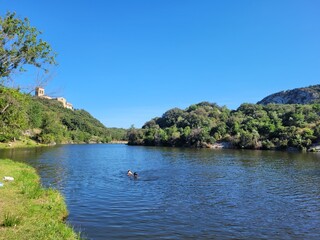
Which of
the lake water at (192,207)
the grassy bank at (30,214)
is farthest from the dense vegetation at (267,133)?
the grassy bank at (30,214)

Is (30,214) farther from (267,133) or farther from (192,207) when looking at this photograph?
(267,133)

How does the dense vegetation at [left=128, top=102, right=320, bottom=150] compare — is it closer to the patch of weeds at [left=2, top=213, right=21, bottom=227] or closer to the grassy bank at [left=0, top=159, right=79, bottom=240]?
the grassy bank at [left=0, top=159, right=79, bottom=240]

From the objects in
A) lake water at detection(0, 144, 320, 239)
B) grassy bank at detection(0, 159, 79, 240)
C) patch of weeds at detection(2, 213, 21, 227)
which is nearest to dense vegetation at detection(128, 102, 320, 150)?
lake water at detection(0, 144, 320, 239)

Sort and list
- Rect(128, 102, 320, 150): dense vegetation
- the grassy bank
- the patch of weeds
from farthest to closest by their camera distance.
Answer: Rect(128, 102, 320, 150): dense vegetation, the patch of weeds, the grassy bank

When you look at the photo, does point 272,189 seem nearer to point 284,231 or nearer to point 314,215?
point 314,215

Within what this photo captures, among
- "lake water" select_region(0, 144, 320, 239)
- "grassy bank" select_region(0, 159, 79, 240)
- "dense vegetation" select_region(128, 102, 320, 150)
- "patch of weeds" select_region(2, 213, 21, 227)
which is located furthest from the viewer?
"dense vegetation" select_region(128, 102, 320, 150)

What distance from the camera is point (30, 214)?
19.7 meters

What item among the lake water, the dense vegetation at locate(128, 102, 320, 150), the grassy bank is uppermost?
the dense vegetation at locate(128, 102, 320, 150)

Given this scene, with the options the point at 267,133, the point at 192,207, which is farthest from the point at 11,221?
the point at 267,133

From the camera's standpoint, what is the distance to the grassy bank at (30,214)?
52.7 feet

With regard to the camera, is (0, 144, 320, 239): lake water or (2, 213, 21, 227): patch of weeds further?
(0, 144, 320, 239): lake water

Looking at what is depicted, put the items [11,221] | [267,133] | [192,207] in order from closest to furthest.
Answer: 1. [11,221]
2. [192,207]
3. [267,133]

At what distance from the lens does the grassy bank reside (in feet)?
52.7

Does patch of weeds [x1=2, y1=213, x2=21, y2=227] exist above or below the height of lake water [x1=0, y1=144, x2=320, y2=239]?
above
